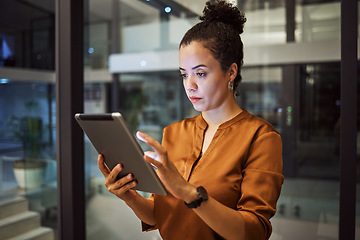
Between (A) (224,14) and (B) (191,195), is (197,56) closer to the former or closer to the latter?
(A) (224,14)

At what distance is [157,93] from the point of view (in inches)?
237

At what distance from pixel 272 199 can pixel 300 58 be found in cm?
349

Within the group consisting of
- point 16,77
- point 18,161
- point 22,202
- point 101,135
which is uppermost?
point 16,77

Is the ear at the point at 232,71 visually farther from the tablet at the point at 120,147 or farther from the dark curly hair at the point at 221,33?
the tablet at the point at 120,147

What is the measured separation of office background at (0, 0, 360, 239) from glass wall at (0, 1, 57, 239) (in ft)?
0.05

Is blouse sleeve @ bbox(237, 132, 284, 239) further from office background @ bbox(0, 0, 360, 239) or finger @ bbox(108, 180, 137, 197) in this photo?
office background @ bbox(0, 0, 360, 239)

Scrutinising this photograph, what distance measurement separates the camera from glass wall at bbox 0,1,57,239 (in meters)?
2.74

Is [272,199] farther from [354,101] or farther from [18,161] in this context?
[18,161]

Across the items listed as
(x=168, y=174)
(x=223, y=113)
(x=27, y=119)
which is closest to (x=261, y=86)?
(x=27, y=119)

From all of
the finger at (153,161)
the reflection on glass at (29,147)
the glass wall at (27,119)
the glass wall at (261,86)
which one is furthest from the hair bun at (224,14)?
the reflection on glass at (29,147)

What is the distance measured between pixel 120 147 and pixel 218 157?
12.6 inches

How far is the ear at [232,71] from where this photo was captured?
1.09 metres

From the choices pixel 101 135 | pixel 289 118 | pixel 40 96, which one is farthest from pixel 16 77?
Result: pixel 289 118

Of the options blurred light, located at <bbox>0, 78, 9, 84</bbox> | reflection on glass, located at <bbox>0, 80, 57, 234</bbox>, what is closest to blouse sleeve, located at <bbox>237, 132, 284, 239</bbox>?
reflection on glass, located at <bbox>0, 80, 57, 234</bbox>
